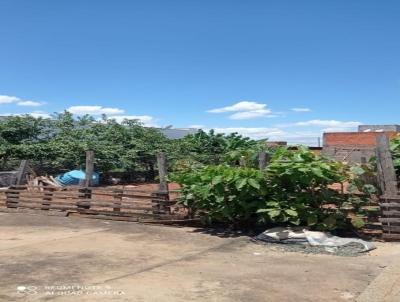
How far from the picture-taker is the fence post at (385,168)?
8812 mm

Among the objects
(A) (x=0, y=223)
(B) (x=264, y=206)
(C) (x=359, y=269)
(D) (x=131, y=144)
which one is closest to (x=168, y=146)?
(D) (x=131, y=144)

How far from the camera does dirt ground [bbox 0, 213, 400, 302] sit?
5516 millimetres

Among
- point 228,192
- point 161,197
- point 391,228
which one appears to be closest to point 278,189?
point 228,192

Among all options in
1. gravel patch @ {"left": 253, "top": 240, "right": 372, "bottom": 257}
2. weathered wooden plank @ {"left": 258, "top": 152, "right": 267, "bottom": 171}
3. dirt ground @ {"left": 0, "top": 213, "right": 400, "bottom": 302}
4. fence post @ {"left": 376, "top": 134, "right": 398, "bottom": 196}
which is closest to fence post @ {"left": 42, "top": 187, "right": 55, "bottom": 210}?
dirt ground @ {"left": 0, "top": 213, "right": 400, "bottom": 302}

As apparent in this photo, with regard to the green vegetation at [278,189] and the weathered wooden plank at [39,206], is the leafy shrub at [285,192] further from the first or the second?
the weathered wooden plank at [39,206]

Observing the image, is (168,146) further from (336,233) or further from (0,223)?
(336,233)

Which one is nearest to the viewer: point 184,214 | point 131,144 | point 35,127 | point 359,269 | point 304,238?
point 359,269

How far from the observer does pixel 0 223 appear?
1094 cm

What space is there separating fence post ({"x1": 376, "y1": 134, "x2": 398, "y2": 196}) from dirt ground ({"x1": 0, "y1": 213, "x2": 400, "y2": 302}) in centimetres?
104

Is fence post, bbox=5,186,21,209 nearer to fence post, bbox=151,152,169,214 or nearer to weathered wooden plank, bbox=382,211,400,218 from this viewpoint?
fence post, bbox=151,152,169,214

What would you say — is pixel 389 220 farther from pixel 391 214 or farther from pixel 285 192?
pixel 285 192

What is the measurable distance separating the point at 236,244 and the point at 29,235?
384 centimetres

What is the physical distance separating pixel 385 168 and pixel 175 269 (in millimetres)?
4359

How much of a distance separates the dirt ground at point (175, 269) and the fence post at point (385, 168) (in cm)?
104
